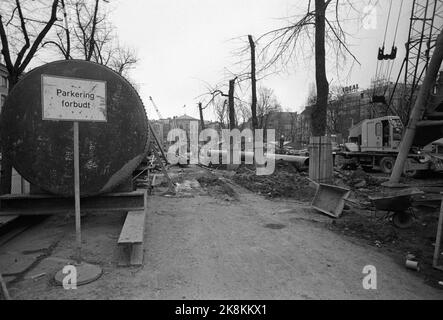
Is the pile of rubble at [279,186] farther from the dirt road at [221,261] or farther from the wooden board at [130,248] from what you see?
the wooden board at [130,248]

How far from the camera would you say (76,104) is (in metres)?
4.38

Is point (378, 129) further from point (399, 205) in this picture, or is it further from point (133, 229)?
point (133, 229)

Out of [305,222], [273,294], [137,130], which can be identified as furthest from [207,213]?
[273,294]

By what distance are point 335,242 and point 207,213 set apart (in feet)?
10.7

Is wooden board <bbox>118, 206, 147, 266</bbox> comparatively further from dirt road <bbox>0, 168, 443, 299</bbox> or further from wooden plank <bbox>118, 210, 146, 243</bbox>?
dirt road <bbox>0, 168, 443, 299</bbox>

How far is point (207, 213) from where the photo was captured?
8070 mm

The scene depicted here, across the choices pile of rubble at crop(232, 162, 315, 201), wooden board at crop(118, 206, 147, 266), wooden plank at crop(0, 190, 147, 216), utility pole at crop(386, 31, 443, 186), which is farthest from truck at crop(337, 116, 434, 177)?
wooden board at crop(118, 206, 147, 266)

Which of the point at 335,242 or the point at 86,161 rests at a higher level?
the point at 86,161

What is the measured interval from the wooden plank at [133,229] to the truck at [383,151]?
15334 mm

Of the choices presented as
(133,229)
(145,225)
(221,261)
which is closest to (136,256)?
(133,229)

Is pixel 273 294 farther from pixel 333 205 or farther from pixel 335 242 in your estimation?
pixel 333 205

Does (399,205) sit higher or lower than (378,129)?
lower

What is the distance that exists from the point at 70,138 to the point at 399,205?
630cm

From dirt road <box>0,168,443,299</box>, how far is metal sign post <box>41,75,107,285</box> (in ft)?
0.80
